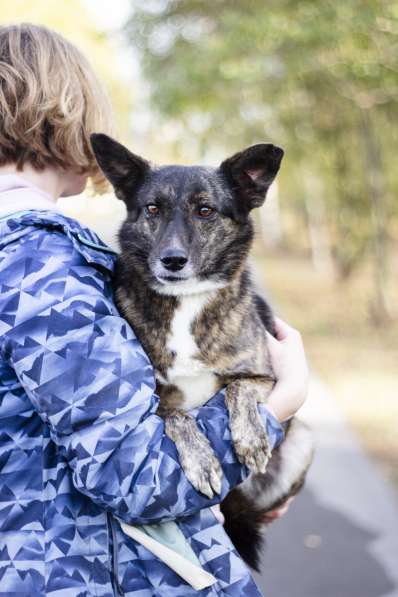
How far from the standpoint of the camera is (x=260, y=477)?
276cm

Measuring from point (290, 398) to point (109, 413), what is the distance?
0.70m

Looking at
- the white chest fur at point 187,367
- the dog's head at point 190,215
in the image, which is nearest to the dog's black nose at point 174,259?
the dog's head at point 190,215

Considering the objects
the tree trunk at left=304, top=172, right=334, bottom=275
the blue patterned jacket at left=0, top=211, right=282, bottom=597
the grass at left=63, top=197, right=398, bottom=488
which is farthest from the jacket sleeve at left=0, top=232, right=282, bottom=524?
the tree trunk at left=304, top=172, right=334, bottom=275

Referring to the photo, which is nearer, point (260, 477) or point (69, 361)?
point (69, 361)

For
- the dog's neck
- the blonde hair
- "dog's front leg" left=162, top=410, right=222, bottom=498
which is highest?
the blonde hair

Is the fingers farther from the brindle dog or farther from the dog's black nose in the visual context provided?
the dog's black nose

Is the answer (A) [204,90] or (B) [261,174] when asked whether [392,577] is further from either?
(A) [204,90]

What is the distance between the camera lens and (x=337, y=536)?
492 cm

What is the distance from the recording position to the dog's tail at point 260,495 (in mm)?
2691

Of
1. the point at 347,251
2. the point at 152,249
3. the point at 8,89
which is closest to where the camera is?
the point at 8,89

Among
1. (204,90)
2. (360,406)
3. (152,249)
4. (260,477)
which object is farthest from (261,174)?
(204,90)

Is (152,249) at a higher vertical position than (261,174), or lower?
lower

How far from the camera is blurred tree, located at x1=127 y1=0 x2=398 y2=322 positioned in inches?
381

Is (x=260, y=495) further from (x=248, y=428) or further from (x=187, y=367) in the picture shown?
(x=248, y=428)
